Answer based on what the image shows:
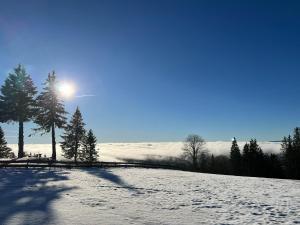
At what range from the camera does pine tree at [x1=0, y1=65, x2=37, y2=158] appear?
2047 inches

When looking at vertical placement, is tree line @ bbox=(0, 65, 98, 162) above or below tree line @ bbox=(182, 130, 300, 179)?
above

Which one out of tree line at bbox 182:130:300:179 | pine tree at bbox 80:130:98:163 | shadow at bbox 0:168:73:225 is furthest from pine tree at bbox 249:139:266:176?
shadow at bbox 0:168:73:225

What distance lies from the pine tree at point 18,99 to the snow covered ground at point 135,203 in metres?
26.6

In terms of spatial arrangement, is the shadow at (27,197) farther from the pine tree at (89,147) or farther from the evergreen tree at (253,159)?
the evergreen tree at (253,159)

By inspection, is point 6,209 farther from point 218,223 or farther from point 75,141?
point 75,141

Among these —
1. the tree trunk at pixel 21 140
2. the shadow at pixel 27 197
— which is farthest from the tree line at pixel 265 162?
the shadow at pixel 27 197

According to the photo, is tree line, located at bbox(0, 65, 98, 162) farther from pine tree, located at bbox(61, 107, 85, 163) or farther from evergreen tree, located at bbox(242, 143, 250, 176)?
evergreen tree, located at bbox(242, 143, 250, 176)

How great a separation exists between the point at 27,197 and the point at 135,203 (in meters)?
5.84

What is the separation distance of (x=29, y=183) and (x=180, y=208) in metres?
12.3

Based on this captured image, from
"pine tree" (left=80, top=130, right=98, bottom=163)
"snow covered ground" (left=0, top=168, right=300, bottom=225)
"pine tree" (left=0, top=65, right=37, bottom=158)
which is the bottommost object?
"snow covered ground" (left=0, top=168, right=300, bottom=225)

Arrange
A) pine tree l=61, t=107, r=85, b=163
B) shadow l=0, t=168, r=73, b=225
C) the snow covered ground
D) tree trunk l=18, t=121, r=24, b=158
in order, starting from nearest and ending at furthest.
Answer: shadow l=0, t=168, r=73, b=225 < the snow covered ground < tree trunk l=18, t=121, r=24, b=158 < pine tree l=61, t=107, r=85, b=163

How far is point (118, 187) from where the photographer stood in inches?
975

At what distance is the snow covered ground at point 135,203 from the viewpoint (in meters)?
14.8

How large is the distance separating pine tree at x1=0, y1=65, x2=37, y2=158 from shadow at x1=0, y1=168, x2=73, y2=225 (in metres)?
23.7
